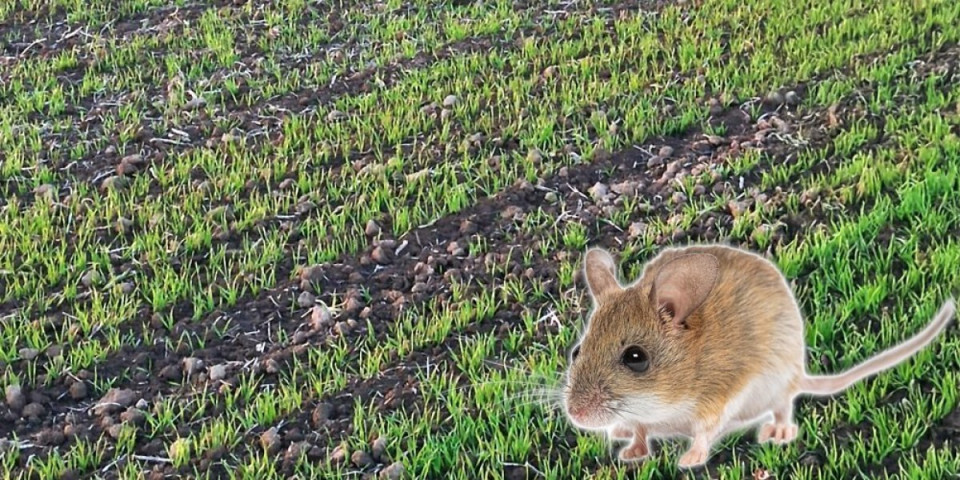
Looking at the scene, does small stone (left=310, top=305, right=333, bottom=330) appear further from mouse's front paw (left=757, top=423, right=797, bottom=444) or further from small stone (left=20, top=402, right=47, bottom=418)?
mouse's front paw (left=757, top=423, right=797, bottom=444)

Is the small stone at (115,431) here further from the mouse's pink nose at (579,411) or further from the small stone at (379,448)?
the mouse's pink nose at (579,411)

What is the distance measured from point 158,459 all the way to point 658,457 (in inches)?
56.5

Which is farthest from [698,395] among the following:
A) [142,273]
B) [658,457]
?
[142,273]

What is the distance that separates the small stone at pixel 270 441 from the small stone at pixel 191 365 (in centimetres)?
48

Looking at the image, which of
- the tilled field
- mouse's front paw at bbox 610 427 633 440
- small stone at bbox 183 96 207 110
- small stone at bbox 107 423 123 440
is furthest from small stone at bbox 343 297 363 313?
small stone at bbox 183 96 207 110

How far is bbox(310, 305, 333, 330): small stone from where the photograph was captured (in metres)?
3.87

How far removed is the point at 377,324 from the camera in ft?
12.6

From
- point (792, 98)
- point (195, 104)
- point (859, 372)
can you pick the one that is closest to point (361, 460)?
point (859, 372)

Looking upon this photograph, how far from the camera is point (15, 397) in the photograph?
362cm

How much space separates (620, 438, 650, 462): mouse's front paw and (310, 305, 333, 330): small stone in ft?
4.58

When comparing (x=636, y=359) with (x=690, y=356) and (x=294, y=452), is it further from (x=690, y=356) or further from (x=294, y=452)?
(x=294, y=452)

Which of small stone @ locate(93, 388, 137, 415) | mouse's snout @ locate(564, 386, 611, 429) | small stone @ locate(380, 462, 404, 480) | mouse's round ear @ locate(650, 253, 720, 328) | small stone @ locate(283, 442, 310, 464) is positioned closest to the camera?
mouse's round ear @ locate(650, 253, 720, 328)

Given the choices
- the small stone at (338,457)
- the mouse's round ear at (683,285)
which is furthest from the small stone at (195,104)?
the mouse's round ear at (683,285)

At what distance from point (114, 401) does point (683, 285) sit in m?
2.05
